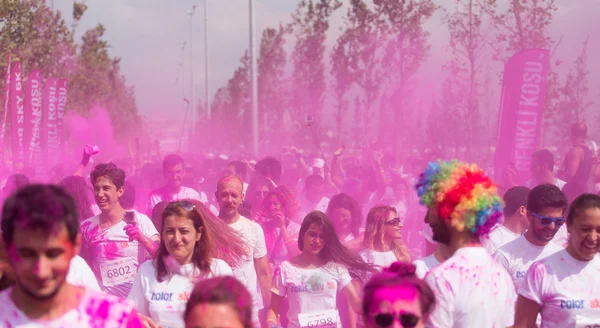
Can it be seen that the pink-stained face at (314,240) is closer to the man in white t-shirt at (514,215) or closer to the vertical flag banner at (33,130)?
the man in white t-shirt at (514,215)

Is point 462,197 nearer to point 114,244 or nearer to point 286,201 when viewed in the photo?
point 114,244

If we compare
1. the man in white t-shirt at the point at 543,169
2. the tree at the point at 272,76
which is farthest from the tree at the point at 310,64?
the man in white t-shirt at the point at 543,169

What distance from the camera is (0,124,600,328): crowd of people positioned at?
2.85 metres

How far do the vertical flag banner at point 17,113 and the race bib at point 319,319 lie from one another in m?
13.0

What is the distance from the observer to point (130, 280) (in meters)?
6.07

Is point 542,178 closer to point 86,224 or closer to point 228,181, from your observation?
point 228,181

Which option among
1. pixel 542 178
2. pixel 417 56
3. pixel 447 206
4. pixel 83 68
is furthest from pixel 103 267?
pixel 83 68

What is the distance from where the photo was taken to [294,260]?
19.7 feet

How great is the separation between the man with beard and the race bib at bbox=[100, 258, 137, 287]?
2.99 meters

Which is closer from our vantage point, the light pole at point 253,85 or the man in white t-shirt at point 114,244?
the man in white t-shirt at point 114,244

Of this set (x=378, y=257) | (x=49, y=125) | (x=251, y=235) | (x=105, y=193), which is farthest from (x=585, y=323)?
(x=49, y=125)

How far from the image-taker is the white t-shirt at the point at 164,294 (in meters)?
4.50

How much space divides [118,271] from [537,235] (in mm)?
3117

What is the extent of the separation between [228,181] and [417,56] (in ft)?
60.8
